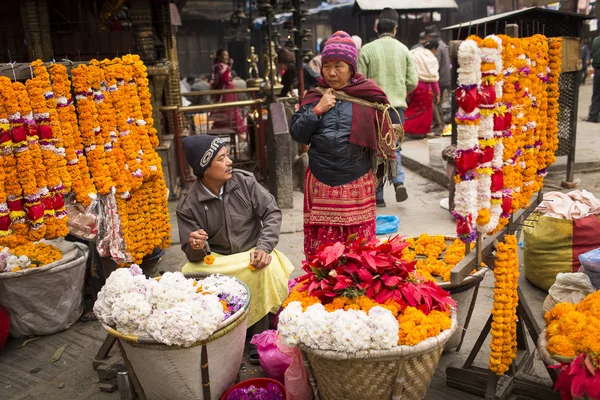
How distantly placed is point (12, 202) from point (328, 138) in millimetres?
2061

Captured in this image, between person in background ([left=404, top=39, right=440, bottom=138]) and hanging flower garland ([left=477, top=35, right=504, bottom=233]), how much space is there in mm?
8185

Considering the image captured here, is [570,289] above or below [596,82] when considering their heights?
below

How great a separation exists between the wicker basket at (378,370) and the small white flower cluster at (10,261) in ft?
8.10

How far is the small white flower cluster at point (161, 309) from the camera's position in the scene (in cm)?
280

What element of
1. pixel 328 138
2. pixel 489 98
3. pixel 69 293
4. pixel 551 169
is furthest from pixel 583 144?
pixel 69 293

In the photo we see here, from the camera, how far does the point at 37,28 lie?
341 inches

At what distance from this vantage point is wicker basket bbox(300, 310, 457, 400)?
2.56 m

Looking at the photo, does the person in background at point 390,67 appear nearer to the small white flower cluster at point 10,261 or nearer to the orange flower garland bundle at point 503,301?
the orange flower garland bundle at point 503,301

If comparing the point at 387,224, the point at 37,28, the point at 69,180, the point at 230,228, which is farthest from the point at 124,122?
the point at 37,28

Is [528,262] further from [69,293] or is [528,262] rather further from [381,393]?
[69,293]

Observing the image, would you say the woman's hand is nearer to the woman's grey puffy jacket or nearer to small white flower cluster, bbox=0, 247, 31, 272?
the woman's grey puffy jacket

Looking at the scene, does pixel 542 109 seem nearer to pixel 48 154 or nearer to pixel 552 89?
pixel 552 89

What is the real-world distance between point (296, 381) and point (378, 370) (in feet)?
2.02

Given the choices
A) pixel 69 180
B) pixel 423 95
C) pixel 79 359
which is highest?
pixel 69 180
